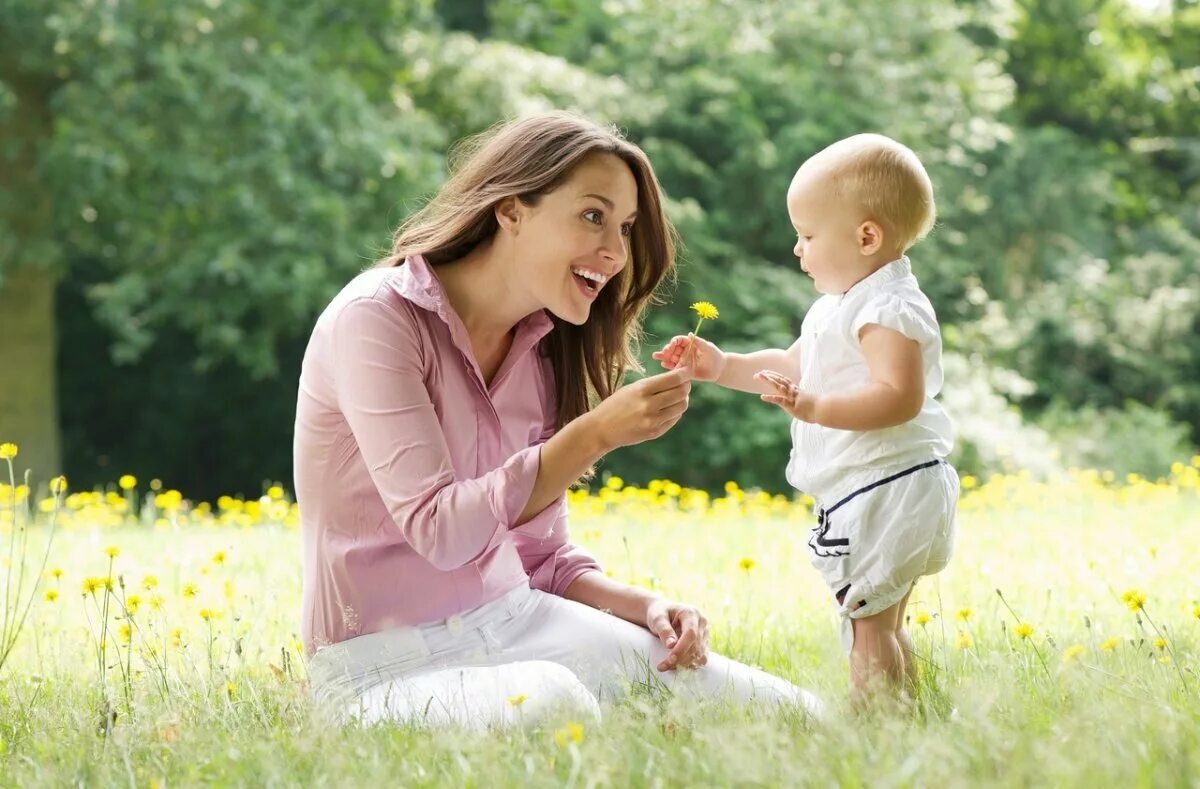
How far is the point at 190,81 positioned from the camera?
9531 mm

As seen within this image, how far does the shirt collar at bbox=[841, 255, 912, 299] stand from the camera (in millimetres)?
2797

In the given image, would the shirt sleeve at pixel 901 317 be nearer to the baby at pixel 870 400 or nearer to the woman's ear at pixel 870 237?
the baby at pixel 870 400

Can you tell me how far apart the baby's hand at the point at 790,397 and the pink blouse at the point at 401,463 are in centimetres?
48

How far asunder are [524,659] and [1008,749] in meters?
1.27

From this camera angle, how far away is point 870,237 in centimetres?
281

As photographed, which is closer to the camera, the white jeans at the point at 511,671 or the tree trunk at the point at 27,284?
the white jeans at the point at 511,671

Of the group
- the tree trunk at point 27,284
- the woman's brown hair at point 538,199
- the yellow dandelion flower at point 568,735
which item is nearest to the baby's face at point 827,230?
the woman's brown hair at point 538,199

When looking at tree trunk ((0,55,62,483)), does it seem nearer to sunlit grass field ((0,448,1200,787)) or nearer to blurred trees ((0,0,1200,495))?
blurred trees ((0,0,1200,495))

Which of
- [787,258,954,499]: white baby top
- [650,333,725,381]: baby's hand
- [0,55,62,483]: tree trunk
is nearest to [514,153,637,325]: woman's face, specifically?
[650,333,725,381]: baby's hand

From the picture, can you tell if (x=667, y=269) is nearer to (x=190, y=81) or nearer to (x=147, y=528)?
(x=147, y=528)

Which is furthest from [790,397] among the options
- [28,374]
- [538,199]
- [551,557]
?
[28,374]

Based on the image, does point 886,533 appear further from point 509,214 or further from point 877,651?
point 509,214

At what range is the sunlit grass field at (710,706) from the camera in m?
2.09

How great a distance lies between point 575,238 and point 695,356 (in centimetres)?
37
